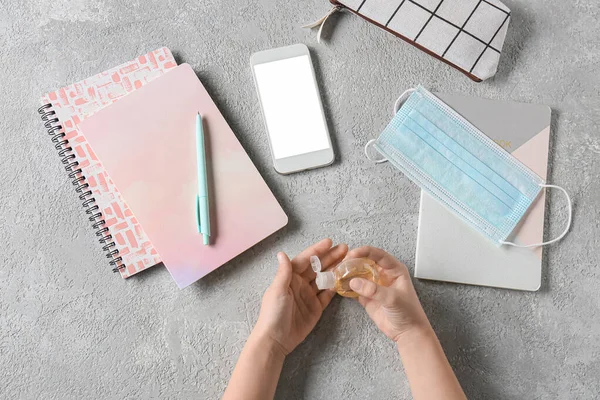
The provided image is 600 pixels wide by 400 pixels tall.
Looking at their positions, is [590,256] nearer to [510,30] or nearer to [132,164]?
[510,30]

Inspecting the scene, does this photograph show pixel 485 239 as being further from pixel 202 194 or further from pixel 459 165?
pixel 202 194

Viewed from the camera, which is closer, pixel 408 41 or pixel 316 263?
pixel 316 263

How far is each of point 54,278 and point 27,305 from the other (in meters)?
0.05

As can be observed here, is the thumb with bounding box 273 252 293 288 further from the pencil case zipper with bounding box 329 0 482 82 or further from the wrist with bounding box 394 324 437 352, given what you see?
the pencil case zipper with bounding box 329 0 482 82

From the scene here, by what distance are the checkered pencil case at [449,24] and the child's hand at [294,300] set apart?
0.29 meters

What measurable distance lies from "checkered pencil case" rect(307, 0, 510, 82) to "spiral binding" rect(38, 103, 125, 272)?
0.41 m

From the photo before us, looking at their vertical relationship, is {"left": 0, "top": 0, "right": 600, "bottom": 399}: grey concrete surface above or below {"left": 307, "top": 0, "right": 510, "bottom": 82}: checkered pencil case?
Result: below

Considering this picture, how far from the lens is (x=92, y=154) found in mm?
772

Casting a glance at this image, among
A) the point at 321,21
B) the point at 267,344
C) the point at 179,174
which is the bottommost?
the point at 267,344

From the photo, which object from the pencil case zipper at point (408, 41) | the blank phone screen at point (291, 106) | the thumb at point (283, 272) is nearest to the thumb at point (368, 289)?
the thumb at point (283, 272)

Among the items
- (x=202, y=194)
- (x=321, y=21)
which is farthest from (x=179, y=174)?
(x=321, y=21)

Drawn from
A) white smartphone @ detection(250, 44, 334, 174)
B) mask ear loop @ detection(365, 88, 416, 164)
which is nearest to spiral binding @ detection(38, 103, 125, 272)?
white smartphone @ detection(250, 44, 334, 174)

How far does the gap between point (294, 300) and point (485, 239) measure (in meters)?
0.26

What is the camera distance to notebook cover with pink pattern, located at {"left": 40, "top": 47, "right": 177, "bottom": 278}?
2.50 feet
